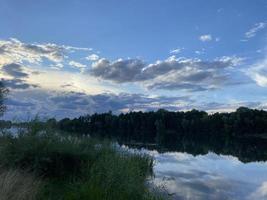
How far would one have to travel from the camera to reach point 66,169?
66.3 feet

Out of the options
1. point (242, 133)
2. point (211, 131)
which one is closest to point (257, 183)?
point (242, 133)

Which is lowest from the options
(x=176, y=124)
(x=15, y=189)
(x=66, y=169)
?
(x=66, y=169)

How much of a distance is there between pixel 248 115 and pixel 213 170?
87701 mm

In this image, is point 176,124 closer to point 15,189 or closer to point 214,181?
point 214,181

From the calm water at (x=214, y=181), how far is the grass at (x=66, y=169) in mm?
4578

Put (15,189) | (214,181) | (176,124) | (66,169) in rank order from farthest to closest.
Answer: (176,124) < (214,181) < (66,169) < (15,189)

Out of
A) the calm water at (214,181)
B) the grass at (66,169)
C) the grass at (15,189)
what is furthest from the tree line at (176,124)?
the grass at (15,189)

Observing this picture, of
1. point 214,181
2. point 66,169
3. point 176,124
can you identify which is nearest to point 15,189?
point 66,169

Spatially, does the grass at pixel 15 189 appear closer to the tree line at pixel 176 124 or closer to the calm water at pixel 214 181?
the calm water at pixel 214 181

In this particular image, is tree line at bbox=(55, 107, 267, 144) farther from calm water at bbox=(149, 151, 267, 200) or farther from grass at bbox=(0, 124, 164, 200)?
grass at bbox=(0, 124, 164, 200)

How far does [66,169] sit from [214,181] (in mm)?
12790

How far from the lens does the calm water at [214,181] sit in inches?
922

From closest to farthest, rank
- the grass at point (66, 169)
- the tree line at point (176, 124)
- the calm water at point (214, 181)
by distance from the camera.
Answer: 1. the grass at point (66, 169)
2. the calm water at point (214, 181)
3. the tree line at point (176, 124)

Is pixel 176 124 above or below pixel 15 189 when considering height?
above
